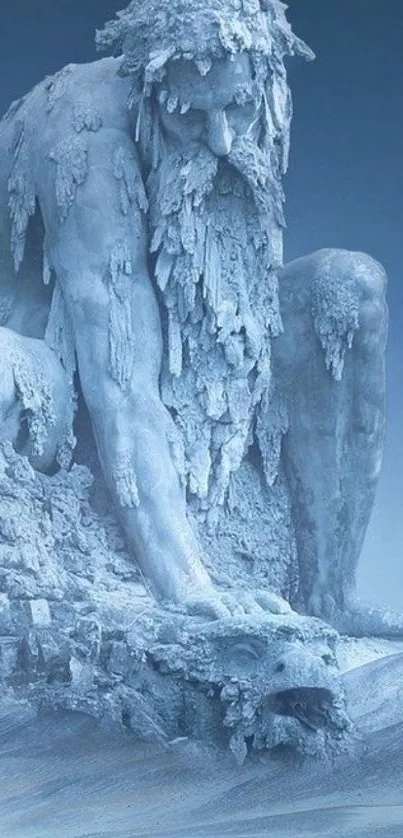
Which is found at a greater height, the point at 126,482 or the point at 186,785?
the point at 126,482

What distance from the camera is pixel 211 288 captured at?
12.2ft

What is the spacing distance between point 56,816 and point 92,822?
0.08 m

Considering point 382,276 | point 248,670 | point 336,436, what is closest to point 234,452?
point 336,436

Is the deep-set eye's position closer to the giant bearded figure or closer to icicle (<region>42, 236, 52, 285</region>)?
the giant bearded figure

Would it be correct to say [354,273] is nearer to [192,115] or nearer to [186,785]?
[192,115]

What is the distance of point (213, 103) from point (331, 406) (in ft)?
3.11

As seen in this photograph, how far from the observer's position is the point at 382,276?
3957 millimetres

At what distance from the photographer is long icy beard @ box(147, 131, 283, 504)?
12.2 ft

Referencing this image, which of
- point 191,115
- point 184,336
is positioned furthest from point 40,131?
point 184,336

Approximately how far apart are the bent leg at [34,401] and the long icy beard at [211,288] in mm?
291

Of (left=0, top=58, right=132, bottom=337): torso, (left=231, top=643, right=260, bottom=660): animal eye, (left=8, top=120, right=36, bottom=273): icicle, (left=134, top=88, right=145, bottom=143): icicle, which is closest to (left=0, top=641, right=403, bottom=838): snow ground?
(left=231, top=643, right=260, bottom=660): animal eye

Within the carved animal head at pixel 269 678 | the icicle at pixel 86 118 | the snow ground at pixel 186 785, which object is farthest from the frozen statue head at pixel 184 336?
the snow ground at pixel 186 785

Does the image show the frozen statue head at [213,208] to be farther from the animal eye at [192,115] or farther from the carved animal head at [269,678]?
the carved animal head at [269,678]

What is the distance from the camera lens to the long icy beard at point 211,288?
371 cm
